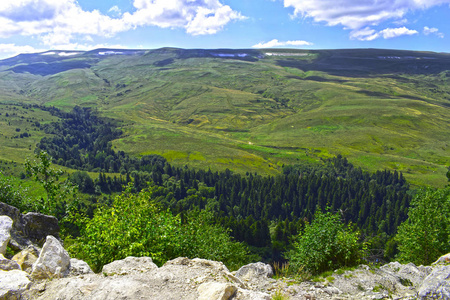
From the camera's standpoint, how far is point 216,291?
557 inches

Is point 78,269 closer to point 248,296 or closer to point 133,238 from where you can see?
point 133,238

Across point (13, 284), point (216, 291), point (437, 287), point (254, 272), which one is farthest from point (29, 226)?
point (437, 287)

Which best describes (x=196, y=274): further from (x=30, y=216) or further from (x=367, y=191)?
(x=367, y=191)

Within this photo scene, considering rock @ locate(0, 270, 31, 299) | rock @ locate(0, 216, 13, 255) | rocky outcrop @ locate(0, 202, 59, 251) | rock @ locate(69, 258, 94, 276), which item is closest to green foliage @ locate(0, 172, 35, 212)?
rocky outcrop @ locate(0, 202, 59, 251)

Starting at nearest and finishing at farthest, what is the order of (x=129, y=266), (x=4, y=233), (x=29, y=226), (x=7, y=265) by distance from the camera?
(x=7, y=265), (x=129, y=266), (x=4, y=233), (x=29, y=226)

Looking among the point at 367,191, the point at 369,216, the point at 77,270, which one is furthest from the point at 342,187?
the point at 77,270

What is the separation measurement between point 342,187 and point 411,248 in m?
161

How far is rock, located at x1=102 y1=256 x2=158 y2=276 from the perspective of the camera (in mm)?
17172

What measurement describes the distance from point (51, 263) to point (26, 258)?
2971mm

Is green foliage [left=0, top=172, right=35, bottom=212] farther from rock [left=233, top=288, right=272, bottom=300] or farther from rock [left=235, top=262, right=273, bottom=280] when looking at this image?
rock [left=233, top=288, right=272, bottom=300]

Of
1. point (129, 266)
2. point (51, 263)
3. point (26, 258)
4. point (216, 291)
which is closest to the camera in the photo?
point (216, 291)

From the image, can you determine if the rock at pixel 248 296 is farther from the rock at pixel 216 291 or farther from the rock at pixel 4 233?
the rock at pixel 4 233

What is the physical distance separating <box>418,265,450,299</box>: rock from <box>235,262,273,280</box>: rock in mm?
9671

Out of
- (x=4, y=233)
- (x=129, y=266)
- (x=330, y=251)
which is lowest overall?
(x=330, y=251)
